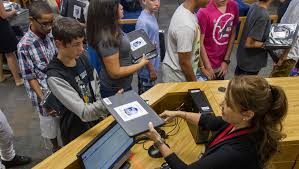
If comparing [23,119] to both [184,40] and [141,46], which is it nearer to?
[141,46]

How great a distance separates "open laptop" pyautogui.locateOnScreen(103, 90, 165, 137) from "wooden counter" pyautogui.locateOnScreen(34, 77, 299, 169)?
0.25 meters

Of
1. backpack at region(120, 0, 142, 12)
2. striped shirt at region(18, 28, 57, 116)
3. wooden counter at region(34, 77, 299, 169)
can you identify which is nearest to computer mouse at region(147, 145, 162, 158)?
wooden counter at region(34, 77, 299, 169)

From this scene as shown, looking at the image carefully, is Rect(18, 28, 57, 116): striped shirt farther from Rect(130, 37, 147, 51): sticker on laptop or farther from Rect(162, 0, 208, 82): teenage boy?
Rect(162, 0, 208, 82): teenage boy

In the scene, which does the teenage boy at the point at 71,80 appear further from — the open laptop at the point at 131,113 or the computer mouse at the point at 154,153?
the computer mouse at the point at 154,153

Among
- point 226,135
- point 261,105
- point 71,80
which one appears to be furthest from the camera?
point 71,80

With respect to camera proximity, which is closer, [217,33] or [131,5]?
[217,33]

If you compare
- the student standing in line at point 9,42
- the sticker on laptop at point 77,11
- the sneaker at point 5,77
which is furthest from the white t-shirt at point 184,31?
the sneaker at point 5,77

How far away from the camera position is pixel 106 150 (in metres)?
1.58

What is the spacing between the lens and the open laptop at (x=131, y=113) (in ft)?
4.98

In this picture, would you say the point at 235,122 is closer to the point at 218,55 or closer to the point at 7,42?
the point at 218,55

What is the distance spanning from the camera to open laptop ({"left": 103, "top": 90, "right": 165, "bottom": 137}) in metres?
1.52

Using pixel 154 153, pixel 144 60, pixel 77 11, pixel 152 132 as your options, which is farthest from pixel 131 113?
pixel 77 11

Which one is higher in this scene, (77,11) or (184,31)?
(184,31)

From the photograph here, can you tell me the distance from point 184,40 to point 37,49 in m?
1.13
